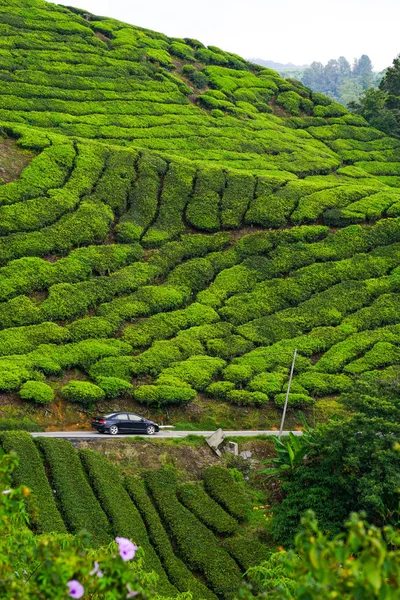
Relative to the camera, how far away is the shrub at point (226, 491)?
2336cm

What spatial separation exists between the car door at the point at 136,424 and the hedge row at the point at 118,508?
10.8ft

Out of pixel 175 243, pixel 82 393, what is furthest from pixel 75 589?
pixel 175 243

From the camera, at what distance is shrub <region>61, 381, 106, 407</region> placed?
27891 mm

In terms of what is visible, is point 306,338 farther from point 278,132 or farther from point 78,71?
point 78,71

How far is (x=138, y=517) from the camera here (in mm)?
21109

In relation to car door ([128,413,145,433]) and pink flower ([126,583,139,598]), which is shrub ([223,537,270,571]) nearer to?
car door ([128,413,145,433])

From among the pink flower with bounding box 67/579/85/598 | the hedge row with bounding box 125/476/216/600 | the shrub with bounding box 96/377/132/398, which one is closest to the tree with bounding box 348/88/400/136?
the shrub with bounding box 96/377/132/398

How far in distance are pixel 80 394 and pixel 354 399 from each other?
1114 centimetres

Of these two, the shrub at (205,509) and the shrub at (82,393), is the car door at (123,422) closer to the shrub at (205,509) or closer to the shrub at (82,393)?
the shrub at (82,393)

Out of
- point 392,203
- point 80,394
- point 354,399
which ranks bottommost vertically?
point 80,394

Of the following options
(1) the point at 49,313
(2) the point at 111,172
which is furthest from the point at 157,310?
(2) the point at 111,172

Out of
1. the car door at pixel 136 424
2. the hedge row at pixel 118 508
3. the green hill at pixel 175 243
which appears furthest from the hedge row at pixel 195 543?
the green hill at pixel 175 243

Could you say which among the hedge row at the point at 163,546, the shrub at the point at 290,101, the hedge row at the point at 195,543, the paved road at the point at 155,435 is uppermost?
the shrub at the point at 290,101

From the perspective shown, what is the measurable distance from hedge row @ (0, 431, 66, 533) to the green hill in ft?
15.4
